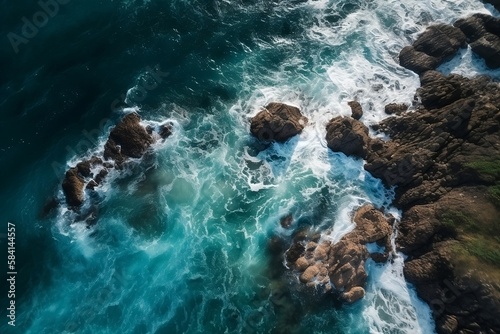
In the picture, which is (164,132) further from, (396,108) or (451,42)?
(451,42)

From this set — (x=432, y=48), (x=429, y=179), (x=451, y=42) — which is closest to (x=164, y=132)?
(x=429, y=179)

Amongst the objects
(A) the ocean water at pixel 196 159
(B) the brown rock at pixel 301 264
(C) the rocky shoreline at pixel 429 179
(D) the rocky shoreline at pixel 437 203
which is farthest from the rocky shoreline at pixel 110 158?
(B) the brown rock at pixel 301 264

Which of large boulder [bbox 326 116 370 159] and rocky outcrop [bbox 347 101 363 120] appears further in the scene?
rocky outcrop [bbox 347 101 363 120]

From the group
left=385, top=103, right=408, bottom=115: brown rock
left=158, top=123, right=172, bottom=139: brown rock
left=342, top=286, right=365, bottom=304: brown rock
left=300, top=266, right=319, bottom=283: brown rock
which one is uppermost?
left=385, top=103, right=408, bottom=115: brown rock

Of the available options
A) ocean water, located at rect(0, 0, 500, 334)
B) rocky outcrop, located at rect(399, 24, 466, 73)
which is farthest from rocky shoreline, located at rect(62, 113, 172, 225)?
rocky outcrop, located at rect(399, 24, 466, 73)

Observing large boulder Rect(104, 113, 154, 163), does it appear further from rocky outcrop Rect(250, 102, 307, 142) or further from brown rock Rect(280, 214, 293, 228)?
brown rock Rect(280, 214, 293, 228)

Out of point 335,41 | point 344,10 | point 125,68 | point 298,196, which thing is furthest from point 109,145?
point 344,10

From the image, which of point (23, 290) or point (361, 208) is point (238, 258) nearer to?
point (361, 208)
